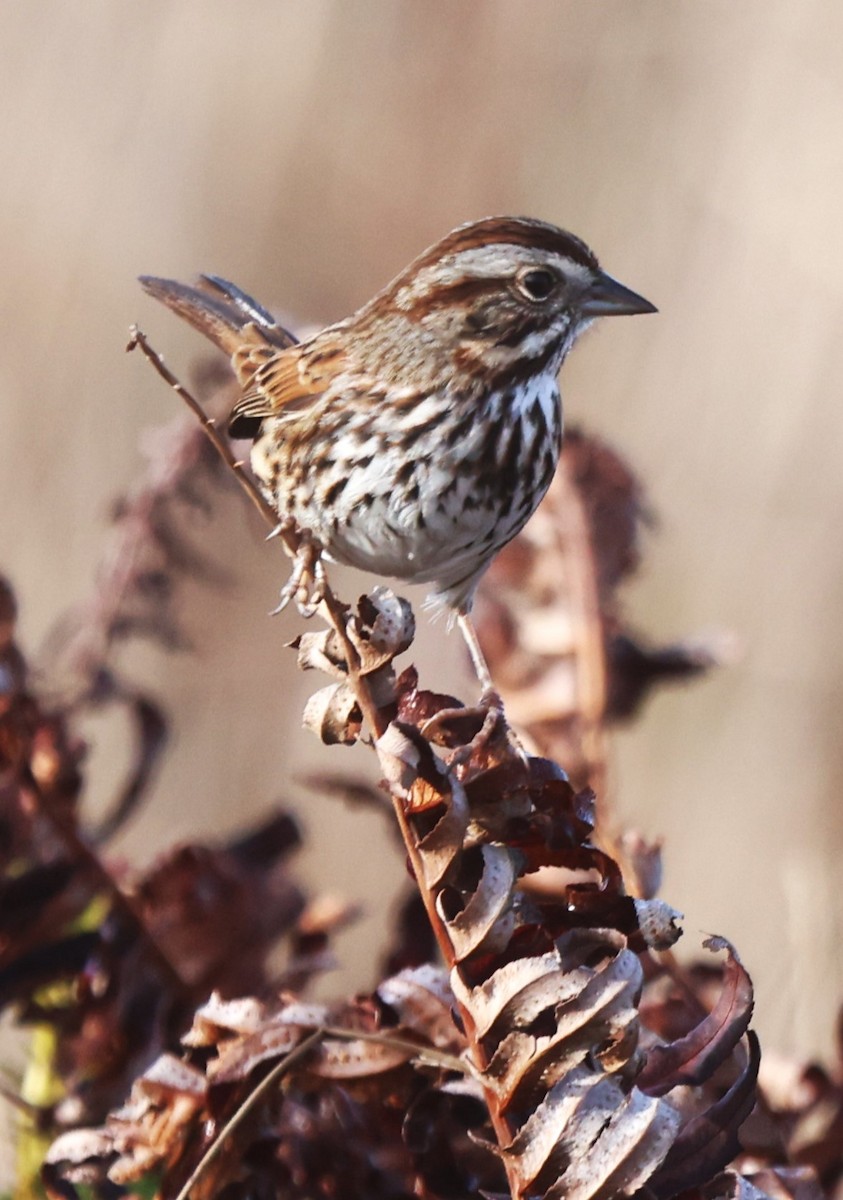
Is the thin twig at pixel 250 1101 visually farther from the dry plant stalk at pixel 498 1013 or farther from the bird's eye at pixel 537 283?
the bird's eye at pixel 537 283

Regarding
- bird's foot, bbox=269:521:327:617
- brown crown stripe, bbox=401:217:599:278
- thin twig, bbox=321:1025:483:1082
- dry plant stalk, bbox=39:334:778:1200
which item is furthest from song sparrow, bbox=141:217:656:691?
thin twig, bbox=321:1025:483:1082

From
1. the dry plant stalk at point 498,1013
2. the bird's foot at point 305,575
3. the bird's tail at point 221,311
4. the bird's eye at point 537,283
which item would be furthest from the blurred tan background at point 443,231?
the dry plant stalk at point 498,1013

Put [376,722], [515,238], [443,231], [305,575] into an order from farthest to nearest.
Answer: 1. [443,231]
2. [515,238]
3. [305,575]
4. [376,722]

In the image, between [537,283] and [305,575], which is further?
[537,283]

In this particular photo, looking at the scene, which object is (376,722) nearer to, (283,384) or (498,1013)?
(498,1013)

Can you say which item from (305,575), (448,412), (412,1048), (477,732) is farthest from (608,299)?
(412,1048)

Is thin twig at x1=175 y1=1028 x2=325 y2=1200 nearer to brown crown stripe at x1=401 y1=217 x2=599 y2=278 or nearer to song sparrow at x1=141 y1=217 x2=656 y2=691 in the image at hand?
song sparrow at x1=141 y1=217 x2=656 y2=691

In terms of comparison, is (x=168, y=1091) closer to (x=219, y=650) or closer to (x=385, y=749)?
(x=385, y=749)
